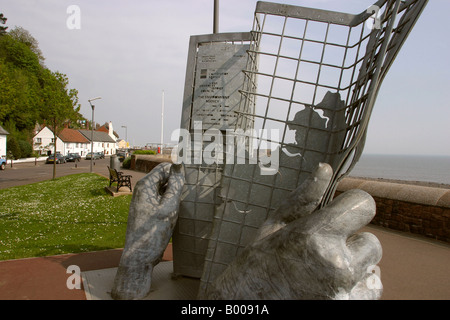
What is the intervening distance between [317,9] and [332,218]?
7.36 ft

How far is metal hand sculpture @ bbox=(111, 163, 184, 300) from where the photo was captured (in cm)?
414

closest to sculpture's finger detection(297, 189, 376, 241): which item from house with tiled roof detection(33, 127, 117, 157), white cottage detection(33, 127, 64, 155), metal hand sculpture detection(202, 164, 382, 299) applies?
metal hand sculpture detection(202, 164, 382, 299)

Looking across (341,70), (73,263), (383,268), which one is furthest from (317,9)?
(73,263)

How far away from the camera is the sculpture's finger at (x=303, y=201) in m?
2.60

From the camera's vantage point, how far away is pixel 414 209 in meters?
8.13

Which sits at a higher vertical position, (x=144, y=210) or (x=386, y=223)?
(x=144, y=210)

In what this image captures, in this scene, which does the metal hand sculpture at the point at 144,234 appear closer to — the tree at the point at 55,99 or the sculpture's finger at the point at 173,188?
the sculpture's finger at the point at 173,188

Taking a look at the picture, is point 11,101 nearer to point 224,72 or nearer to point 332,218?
point 224,72

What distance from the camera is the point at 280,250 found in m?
2.53

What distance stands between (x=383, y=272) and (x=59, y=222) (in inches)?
306

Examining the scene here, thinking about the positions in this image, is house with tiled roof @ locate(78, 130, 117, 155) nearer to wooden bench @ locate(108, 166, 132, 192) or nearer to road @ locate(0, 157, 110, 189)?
road @ locate(0, 157, 110, 189)

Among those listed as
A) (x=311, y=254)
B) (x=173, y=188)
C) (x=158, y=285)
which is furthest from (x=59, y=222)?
(x=311, y=254)

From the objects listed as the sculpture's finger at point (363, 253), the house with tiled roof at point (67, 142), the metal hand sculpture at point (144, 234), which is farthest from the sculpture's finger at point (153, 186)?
the house with tiled roof at point (67, 142)

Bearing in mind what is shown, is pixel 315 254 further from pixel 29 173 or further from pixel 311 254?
pixel 29 173
